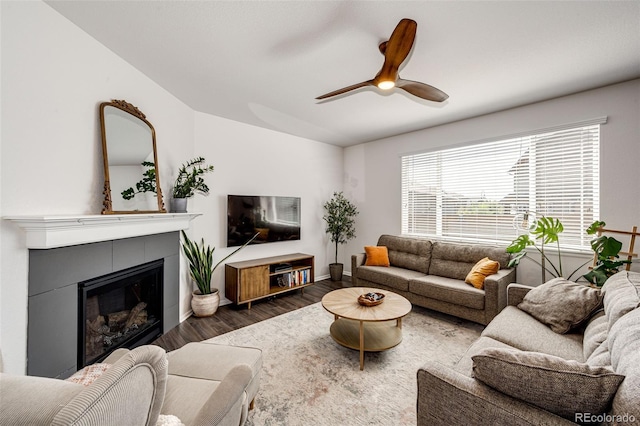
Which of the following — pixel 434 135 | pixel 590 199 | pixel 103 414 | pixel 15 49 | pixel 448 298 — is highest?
pixel 434 135

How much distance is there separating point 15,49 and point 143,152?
3.44 ft

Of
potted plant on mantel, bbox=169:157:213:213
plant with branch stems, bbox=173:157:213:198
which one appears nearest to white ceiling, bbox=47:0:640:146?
plant with branch stems, bbox=173:157:213:198

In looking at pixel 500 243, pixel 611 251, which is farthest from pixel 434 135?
pixel 611 251

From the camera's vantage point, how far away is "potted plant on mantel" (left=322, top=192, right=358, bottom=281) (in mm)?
4895

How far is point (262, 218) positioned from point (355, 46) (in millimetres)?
2701

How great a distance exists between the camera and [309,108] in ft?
10.9

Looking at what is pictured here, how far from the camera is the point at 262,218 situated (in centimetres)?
402

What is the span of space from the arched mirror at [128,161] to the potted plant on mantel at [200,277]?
71 cm

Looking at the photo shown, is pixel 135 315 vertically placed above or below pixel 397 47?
below

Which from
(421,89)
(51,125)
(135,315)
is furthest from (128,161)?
(421,89)

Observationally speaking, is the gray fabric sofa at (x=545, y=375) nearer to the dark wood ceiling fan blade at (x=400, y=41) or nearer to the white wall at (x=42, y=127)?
the dark wood ceiling fan blade at (x=400, y=41)

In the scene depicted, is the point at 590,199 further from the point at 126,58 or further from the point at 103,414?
the point at 126,58

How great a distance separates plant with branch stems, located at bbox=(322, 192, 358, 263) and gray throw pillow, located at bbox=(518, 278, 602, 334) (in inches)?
121

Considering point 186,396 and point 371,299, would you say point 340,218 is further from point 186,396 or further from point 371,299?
point 186,396
